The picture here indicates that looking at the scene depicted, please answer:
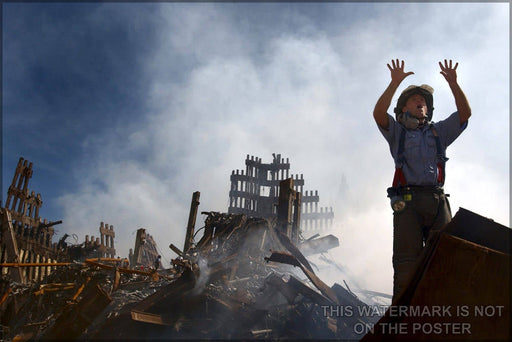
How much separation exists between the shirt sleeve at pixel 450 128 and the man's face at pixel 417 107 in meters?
0.17

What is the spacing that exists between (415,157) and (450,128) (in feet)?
1.58

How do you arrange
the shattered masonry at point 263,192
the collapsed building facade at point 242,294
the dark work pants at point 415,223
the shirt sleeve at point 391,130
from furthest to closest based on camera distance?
the shattered masonry at point 263,192
the shirt sleeve at point 391,130
the dark work pants at point 415,223
the collapsed building facade at point 242,294

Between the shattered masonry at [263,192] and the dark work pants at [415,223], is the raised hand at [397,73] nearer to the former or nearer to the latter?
the dark work pants at [415,223]

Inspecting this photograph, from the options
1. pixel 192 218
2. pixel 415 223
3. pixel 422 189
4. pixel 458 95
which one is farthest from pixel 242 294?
pixel 192 218

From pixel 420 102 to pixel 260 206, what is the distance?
24.3 meters

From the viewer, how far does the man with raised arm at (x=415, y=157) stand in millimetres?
2977

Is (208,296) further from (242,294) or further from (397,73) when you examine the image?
(397,73)

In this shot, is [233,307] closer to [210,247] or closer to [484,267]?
[484,267]

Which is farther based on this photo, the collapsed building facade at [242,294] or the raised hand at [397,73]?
the raised hand at [397,73]

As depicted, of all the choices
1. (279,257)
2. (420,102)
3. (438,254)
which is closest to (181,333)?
(279,257)

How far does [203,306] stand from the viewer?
3.95 m

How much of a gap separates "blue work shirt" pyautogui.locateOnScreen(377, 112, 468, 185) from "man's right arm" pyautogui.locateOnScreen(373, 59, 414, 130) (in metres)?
Result: 0.08

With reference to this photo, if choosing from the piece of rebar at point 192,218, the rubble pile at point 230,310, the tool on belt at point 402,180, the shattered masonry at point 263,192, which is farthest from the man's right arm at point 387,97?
the shattered masonry at point 263,192

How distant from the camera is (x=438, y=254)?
1.88 m
